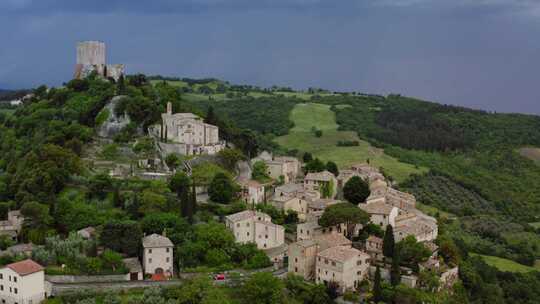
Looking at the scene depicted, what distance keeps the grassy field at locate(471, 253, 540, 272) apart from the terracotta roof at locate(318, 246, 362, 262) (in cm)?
3002

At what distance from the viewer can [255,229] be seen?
48406 mm

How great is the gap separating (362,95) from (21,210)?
143m

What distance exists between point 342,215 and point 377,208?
18.8ft

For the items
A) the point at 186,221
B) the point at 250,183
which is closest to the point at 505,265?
the point at 250,183

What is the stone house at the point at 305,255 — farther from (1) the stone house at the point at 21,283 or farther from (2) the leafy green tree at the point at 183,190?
(1) the stone house at the point at 21,283

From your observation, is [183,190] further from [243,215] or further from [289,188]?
[289,188]

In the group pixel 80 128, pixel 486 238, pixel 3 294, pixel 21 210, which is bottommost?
pixel 486 238

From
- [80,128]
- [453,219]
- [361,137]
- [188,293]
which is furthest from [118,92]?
[361,137]

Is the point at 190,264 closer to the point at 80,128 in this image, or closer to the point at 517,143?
the point at 80,128

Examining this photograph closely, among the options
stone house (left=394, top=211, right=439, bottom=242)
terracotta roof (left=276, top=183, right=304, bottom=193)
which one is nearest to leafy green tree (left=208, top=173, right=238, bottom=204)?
terracotta roof (left=276, top=183, right=304, bottom=193)

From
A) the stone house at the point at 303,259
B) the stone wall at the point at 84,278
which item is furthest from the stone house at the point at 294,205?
the stone wall at the point at 84,278

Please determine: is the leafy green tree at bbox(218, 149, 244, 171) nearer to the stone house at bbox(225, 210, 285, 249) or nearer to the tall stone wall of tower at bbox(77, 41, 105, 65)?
the stone house at bbox(225, 210, 285, 249)

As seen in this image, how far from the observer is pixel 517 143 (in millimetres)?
135375

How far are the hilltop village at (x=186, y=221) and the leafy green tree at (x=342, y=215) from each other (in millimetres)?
144
